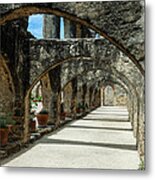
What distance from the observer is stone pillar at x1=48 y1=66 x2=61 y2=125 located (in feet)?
34.7

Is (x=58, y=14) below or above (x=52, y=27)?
below

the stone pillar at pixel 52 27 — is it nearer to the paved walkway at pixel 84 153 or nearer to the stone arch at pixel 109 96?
the paved walkway at pixel 84 153

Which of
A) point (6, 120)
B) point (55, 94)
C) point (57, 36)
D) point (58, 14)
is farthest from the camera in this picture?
point (55, 94)

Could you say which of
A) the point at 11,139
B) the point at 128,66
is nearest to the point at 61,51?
the point at 128,66

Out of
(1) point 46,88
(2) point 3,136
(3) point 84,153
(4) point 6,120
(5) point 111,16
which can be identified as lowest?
(3) point 84,153

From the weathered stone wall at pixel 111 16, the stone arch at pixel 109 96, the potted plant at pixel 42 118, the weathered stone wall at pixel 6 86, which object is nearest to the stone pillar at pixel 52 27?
the weathered stone wall at pixel 6 86

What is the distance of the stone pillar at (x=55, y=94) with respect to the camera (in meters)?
10.6

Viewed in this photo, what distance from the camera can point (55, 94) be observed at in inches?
426

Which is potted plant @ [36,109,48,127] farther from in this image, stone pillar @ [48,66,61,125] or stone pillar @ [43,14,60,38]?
stone pillar @ [43,14,60,38]

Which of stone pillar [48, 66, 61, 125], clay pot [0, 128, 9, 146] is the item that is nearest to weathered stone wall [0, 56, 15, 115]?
clay pot [0, 128, 9, 146]

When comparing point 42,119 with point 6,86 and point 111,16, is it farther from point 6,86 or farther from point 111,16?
point 111,16

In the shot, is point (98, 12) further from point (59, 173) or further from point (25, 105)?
point (25, 105)

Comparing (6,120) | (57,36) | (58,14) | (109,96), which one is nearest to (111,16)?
(58,14)

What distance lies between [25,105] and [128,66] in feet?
5.83
